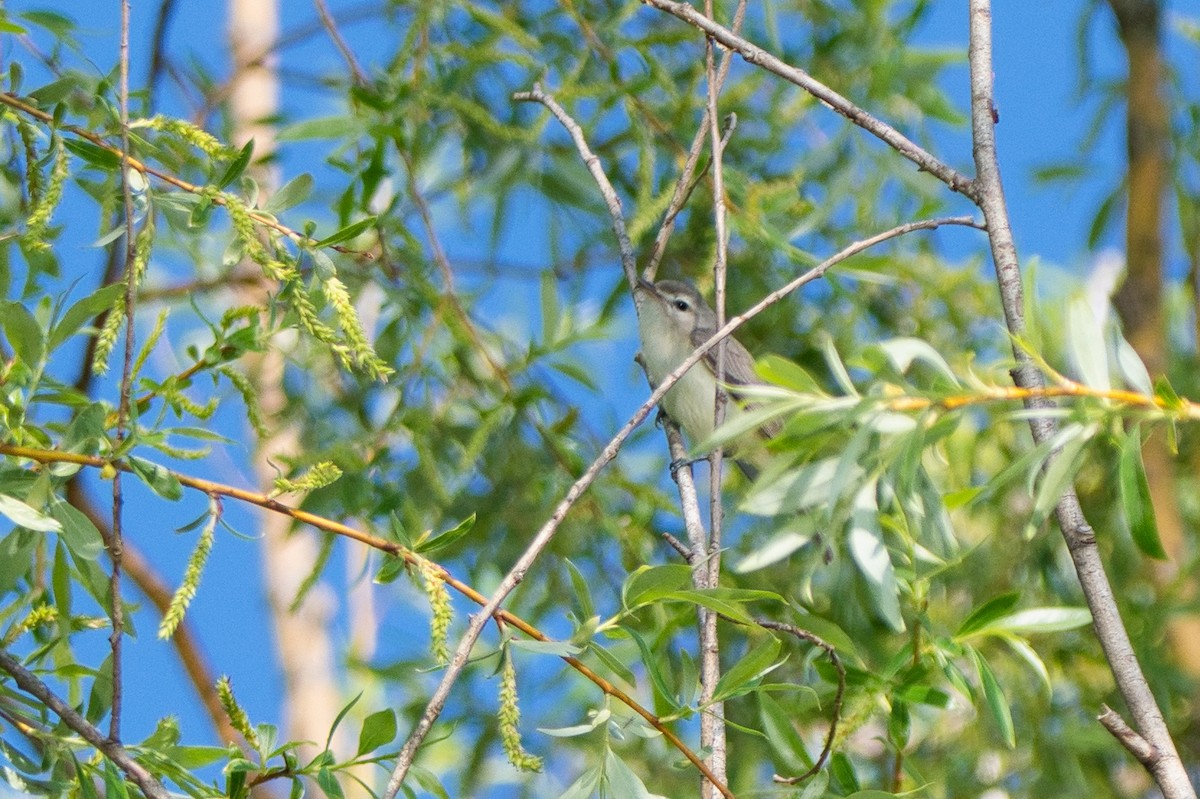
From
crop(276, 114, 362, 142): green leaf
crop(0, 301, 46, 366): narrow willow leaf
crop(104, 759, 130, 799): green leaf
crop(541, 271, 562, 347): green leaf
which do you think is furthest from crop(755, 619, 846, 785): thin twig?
crop(276, 114, 362, 142): green leaf

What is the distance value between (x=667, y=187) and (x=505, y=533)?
0.79 meters

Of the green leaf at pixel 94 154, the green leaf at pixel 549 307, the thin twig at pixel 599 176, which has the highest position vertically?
the green leaf at pixel 549 307

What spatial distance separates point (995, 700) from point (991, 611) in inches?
3.9

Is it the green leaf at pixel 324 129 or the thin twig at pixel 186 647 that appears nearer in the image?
the green leaf at pixel 324 129

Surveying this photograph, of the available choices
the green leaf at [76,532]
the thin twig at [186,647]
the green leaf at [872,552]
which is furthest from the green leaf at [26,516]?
the thin twig at [186,647]

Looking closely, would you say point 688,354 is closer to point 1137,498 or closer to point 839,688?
point 839,688

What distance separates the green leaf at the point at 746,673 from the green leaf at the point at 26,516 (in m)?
0.67

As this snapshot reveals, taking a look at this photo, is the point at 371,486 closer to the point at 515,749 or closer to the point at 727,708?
the point at 727,708

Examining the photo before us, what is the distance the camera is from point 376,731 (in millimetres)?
1409

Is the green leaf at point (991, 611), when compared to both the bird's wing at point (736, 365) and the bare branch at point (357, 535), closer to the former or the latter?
the bare branch at point (357, 535)

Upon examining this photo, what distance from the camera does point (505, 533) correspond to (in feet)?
8.93

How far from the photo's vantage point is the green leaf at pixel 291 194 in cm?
151

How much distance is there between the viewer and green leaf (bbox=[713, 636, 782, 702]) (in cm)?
134

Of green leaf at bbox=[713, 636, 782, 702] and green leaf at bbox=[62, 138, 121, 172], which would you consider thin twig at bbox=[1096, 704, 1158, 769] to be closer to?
green leaf at bbox=[713, 636, 782, 702]
